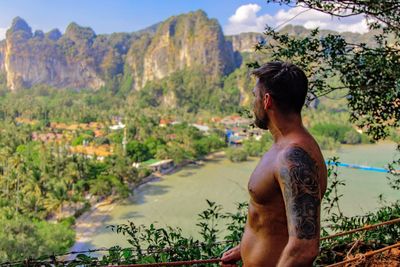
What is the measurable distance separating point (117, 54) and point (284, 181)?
8051 cm

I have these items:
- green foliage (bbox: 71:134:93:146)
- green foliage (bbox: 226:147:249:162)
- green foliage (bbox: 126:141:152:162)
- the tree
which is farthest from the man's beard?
green foliage (bbox: 71:134:93:146)

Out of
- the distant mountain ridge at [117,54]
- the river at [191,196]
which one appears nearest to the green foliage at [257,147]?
the river at [191,196]

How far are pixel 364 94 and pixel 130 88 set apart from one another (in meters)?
69.0

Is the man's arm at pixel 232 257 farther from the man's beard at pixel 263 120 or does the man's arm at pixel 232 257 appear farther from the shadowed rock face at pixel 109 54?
the shadowed rock face at pixel 109 54

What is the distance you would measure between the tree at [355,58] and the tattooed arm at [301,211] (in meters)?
1.84

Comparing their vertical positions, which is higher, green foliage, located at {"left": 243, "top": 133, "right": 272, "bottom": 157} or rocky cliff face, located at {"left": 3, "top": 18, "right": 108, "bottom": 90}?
rocky cliff face, located at {"left": 3, "top": 18, "right": 108, "bottom": 90}

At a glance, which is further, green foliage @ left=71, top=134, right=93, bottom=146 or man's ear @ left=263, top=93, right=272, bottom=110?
green foliage @ left=71, top=134, right=93, bottom=146

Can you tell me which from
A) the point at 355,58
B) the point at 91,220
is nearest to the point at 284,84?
the point at 355,58

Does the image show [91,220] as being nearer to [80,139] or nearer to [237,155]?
[237,155]

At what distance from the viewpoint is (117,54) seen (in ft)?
257

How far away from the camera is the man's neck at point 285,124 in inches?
31.9

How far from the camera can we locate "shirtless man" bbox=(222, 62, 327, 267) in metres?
0.72

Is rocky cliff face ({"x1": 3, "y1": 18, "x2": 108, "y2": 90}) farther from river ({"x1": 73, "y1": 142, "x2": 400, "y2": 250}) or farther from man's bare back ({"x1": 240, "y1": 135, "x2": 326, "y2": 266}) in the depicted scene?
man's bare back ({"x1": 240, "y1": 135, "x2": 326, "y2": 266})

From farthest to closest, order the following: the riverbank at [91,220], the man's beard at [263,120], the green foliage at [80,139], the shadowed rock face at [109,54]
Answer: the shadowed rock face at [109,54], the green foliage at [80,139], the riverbank at [91,220], the man's beard at [263,120]
